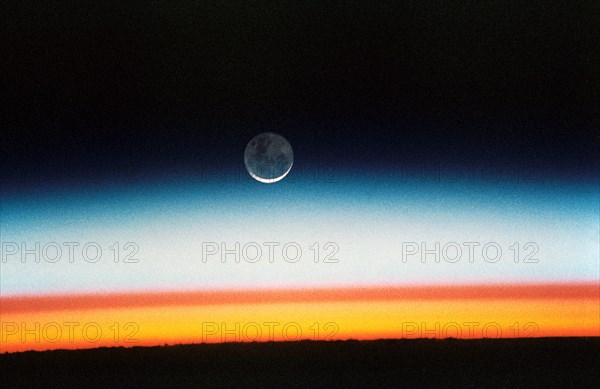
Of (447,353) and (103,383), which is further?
(447,353)

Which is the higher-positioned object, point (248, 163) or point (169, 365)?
point (248, 163)

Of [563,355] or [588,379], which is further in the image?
[563,355]

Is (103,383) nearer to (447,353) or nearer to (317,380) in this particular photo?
(317,380)

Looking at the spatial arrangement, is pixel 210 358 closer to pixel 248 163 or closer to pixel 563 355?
pixel 248 163

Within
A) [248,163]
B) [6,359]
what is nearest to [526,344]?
[248,163]

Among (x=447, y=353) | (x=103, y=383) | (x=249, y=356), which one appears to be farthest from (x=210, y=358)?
(x=447, y=353)

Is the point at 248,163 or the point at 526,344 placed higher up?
the point at 248,163
